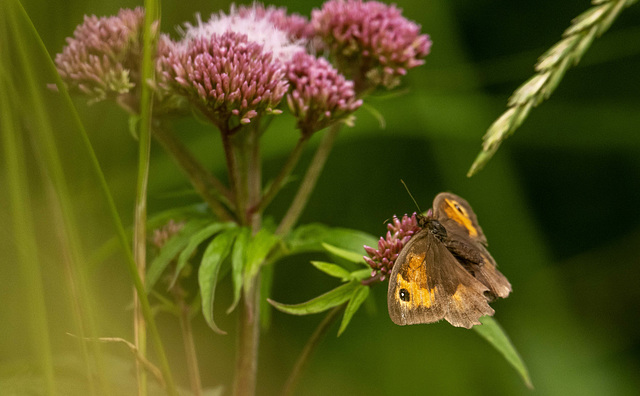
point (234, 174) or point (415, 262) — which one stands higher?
point (234, 174)

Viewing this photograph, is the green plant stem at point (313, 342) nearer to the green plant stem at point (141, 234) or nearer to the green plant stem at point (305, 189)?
the green plant stem at point (305, 189)

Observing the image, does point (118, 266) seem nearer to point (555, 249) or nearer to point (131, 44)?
point (131, 44)

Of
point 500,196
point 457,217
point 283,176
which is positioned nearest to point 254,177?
point 283,176

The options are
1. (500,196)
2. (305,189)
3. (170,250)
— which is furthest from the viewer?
(500,196)

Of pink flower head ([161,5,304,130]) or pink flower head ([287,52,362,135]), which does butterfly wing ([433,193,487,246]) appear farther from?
pink flower head ([161,5,304,130])

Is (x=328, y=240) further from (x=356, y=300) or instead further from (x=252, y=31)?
(x=252, y=31)

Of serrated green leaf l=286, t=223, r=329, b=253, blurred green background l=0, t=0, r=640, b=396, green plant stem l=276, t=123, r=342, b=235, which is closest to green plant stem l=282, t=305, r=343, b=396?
serrated green leaf l=286, t=223, r=329, b=253
